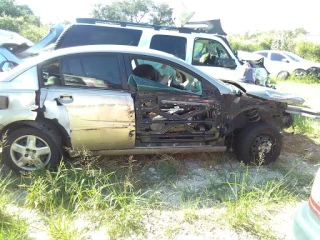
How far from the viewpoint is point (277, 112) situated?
4137 mm

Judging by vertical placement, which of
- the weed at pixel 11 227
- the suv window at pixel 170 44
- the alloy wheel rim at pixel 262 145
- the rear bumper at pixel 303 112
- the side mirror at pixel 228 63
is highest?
the suv window at pixel 170 44

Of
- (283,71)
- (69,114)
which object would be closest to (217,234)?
(69,114)

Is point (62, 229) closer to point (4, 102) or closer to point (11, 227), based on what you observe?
point (11, 227)

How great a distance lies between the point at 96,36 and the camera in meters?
5.83

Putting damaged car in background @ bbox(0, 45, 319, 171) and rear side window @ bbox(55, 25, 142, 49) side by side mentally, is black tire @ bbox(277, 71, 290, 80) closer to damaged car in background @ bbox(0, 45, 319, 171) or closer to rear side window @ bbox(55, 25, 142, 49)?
rear side window @ bbox(55, 25, 142, 49)

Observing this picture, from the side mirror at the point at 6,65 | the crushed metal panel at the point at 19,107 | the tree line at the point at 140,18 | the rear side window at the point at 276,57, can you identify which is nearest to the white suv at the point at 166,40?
A: the side mirror at the point at 6,65

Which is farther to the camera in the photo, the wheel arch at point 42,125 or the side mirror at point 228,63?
the side mirror at point 228,63

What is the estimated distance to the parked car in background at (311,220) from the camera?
5.90ft

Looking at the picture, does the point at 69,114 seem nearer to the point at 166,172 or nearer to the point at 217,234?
the point at 166,172

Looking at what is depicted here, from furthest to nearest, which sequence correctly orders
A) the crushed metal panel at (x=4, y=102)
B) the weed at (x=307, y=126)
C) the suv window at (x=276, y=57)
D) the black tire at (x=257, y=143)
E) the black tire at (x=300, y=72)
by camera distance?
the suv window at (x=276, y=57) < the black tire at (x=300, y=72) < the weed at (x=307, y=126) < the black tire at (x=257, y=143) < the crushed metal panel at (x=4, y=102)

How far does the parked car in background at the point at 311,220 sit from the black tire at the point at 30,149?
253 cm

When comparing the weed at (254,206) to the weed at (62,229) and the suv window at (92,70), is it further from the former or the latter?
the suv window at (92,70)

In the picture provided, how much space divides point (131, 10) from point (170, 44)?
118 ft

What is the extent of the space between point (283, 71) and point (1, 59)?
13.0 metres
